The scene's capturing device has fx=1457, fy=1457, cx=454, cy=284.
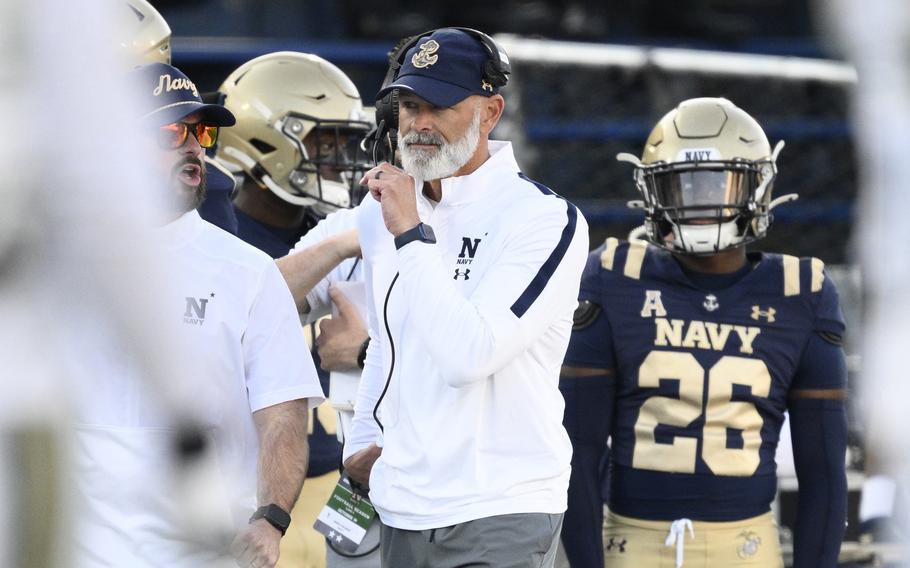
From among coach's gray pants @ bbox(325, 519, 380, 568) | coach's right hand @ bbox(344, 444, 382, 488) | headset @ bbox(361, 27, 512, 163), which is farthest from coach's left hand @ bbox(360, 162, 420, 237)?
coach's gray pants @ bbox(325, 519, 380, 568)

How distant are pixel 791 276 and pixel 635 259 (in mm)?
399

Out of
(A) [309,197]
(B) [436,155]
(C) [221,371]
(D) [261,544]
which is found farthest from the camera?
(A) [309,197]

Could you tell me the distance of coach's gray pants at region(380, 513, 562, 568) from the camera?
2709mm

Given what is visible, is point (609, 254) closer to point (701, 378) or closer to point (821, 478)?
point (701, 378)

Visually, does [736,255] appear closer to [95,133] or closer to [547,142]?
[95,133]

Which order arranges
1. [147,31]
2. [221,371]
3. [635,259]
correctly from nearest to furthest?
1. [221,371]
2. [635,259]
3. [147,31]

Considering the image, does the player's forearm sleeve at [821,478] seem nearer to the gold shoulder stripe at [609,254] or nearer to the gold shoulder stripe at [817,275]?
the gold shoulder stripe at [817,275]

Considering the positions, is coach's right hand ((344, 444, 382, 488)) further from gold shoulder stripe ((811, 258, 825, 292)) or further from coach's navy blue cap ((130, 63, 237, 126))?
gold shoulder stripe ((811, 258, 825, 292))

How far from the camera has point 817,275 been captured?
3725 millimetres

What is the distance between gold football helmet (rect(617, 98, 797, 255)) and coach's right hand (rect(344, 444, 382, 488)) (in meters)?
1.08

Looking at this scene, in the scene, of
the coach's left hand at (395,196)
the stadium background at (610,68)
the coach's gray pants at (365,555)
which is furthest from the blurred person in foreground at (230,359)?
the stadium background at (610,68)

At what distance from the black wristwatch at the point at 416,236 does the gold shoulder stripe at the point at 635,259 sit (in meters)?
1.11

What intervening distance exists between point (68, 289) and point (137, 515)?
191cm

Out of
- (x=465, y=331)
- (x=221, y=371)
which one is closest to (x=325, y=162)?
(x=221, y=371)
